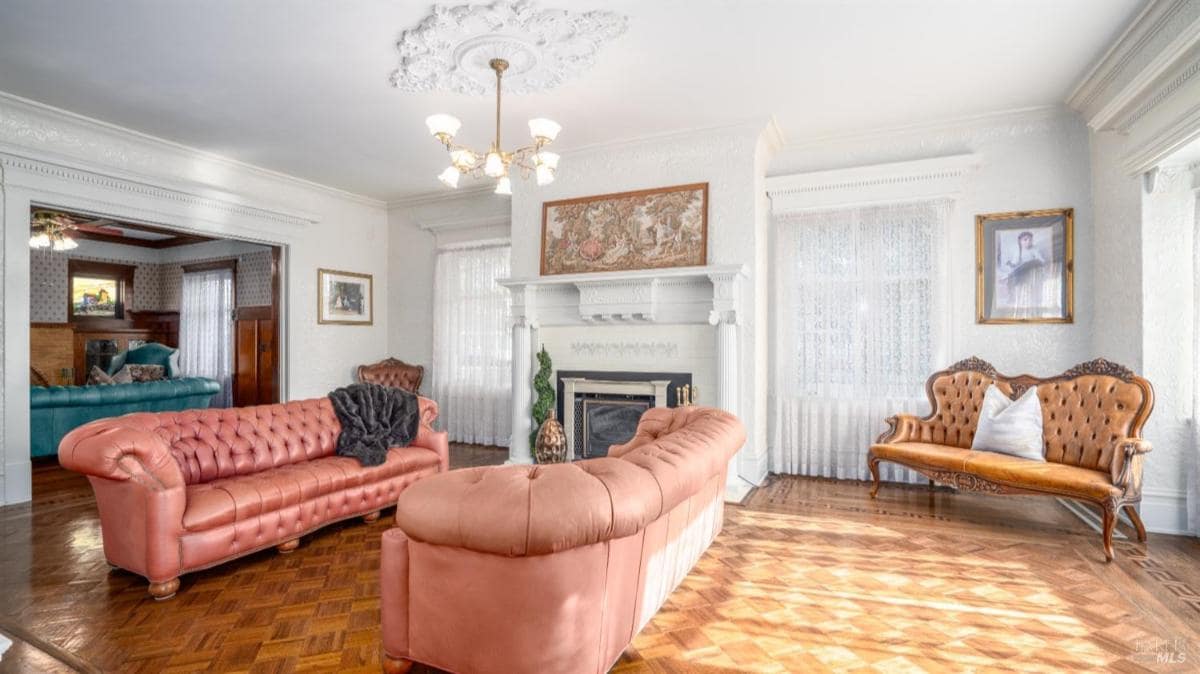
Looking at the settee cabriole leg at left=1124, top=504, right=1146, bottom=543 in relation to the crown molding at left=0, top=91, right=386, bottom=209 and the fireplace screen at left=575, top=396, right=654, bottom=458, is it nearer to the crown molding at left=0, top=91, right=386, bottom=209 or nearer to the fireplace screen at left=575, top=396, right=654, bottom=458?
the fireplace screen at left=575, top=396, right=654, bottom=458

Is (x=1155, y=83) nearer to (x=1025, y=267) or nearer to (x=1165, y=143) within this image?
(x=1165, y=143)

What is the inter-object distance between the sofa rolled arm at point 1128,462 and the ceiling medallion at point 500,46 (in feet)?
12.9

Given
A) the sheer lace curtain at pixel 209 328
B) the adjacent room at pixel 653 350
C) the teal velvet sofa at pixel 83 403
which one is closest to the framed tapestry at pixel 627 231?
the adjacent room at pixel 653 350

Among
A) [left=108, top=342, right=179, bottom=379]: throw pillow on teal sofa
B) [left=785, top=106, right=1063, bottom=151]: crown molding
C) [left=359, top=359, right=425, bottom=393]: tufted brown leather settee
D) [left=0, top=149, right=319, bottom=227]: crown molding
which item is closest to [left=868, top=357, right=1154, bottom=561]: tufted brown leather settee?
[left=785, top=106, right=1063, bottom=151]: crown molding

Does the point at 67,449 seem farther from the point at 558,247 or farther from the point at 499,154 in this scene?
the point at 558,247

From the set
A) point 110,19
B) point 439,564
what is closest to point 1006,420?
point 439,564

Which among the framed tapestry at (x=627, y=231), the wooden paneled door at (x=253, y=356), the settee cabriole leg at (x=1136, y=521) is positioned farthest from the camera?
the wooden paneled door at (x=253, y=356)

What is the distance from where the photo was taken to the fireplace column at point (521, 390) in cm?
585

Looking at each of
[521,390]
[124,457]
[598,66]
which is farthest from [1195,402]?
[124,457]

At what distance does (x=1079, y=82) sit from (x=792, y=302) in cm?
257

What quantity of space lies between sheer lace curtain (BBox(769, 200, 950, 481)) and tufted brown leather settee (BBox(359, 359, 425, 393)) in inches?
169

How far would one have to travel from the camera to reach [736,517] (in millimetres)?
4152

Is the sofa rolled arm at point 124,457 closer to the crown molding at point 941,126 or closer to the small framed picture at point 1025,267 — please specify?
the crown molding at point 941,126

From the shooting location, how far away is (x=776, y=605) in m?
2.76
